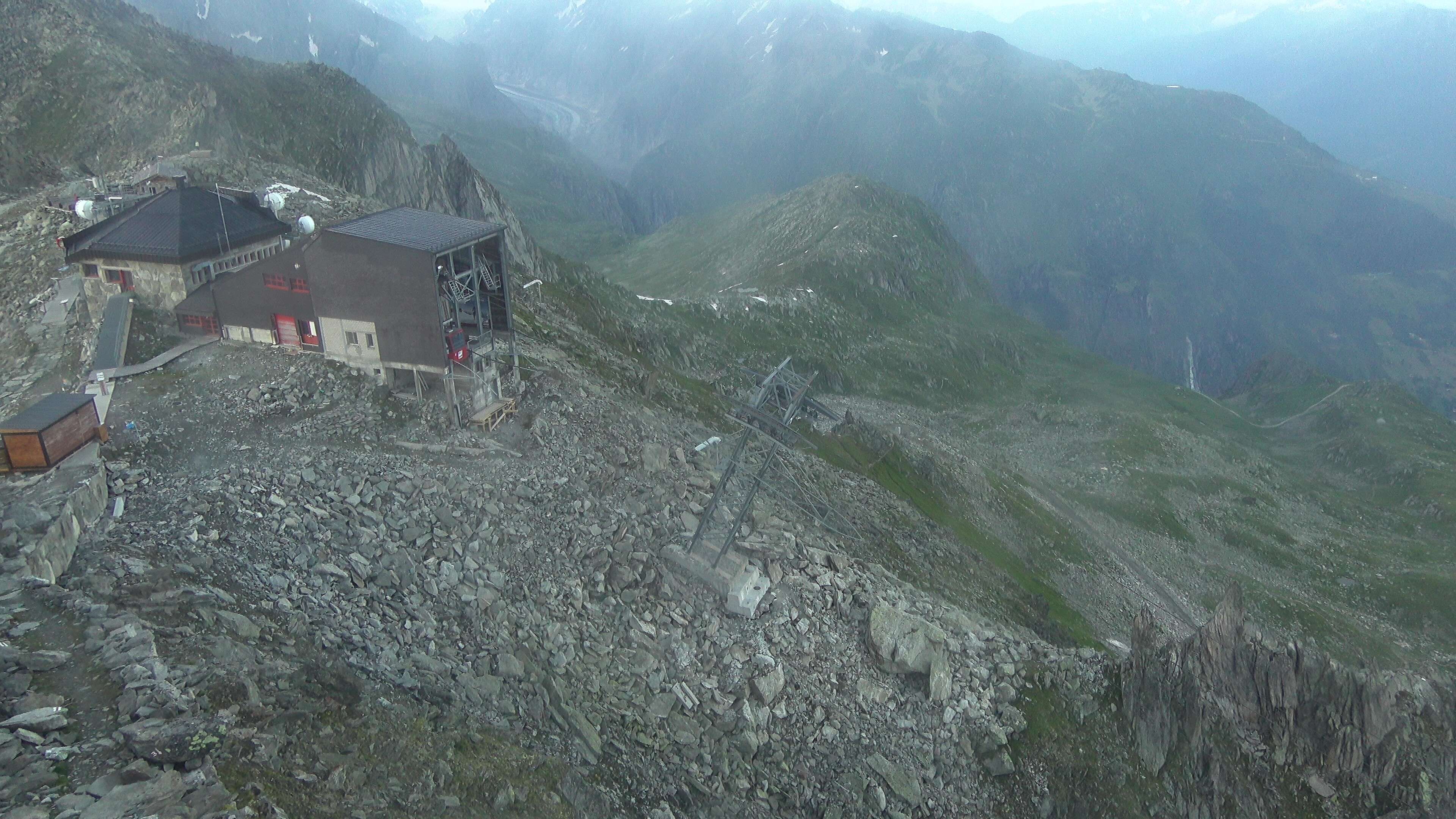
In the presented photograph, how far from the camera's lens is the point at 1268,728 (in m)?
39.8

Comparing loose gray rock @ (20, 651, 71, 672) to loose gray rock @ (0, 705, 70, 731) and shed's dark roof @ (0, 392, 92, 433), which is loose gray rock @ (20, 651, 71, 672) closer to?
loose gray rock @ (0, 705, 70, 731)

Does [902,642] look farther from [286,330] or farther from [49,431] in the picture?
[49,431]

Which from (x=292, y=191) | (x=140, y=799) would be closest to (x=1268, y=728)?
(x=140, y=799)

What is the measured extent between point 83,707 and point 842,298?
448ft

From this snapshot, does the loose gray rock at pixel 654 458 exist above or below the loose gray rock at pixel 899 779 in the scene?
above

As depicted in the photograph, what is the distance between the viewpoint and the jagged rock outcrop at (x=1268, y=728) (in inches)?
1451

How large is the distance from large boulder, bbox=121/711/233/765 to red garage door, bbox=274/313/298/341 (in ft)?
83.7

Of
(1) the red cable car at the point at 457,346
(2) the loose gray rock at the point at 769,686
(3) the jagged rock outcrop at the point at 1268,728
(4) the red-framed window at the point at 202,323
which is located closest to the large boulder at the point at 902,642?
(2) the loose gray rock at the point at 769,686

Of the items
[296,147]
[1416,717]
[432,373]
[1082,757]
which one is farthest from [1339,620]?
[296,147]

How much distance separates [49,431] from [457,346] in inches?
584

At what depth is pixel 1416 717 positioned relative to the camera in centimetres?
4375

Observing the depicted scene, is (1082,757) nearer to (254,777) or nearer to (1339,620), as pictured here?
(254,777)

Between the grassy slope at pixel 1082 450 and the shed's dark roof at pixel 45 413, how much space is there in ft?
137

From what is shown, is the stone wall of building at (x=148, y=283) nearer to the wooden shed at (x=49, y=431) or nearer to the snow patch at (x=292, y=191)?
the wooden shed at (x=49, y=431)
